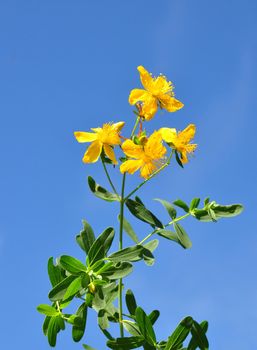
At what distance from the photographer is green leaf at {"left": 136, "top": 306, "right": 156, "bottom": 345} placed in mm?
2332

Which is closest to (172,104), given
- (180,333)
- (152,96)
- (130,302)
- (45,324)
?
(152,96)

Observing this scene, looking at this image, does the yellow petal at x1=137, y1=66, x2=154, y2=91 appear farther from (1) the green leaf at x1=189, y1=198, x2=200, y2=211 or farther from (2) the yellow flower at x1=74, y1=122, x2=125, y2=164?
(1) the green leaf at x1=189, y1=198, x2=200, y2=211

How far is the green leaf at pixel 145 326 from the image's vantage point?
233cm

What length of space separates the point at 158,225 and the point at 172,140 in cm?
39

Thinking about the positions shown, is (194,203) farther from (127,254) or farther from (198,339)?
(198,339)

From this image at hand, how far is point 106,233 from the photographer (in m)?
2.36

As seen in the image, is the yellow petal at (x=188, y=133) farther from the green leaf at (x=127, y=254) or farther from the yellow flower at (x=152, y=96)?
the green leaf at (x=127, y=254)

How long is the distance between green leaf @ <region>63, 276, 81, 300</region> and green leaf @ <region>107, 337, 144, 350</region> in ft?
0.80

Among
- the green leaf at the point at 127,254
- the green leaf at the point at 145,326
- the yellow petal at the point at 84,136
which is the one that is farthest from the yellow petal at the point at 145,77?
the green leaf at the point at 145,326

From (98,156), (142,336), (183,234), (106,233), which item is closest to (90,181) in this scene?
(98,156)

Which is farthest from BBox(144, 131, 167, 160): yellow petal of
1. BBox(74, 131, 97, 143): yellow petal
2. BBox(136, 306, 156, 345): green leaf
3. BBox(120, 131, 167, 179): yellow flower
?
BBox(136, 306, 156, 345): green leaf

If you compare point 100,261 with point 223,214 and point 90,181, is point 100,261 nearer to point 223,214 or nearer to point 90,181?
point 90,181

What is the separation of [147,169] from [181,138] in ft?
0.73

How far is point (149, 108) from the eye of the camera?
253 cm
